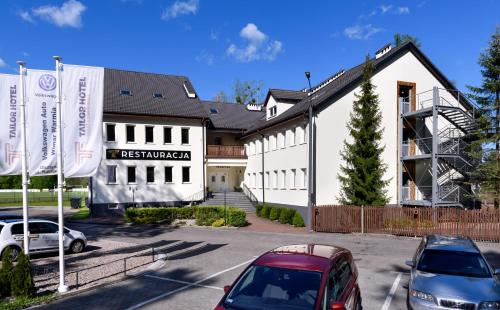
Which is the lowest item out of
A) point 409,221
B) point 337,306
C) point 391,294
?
point 391,294

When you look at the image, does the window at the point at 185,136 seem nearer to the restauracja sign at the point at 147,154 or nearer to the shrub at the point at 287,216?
the restauracja sign at the point at 147,154

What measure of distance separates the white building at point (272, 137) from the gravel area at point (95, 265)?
10.6 metres

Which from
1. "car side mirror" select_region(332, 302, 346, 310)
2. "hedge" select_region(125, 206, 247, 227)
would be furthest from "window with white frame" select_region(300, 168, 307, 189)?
"car side mirror" select_region(332, 302, 346, 310)

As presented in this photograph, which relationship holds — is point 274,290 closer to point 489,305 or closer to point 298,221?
point 489,305

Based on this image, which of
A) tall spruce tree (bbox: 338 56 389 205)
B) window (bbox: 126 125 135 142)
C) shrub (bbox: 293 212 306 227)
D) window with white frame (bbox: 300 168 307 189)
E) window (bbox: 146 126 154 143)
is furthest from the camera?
window (bbox: 146 126 154 143)

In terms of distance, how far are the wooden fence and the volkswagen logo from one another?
1575 cm

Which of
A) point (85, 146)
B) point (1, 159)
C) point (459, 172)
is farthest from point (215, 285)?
point (459, 172)

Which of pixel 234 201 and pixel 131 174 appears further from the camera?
pixel 234 201

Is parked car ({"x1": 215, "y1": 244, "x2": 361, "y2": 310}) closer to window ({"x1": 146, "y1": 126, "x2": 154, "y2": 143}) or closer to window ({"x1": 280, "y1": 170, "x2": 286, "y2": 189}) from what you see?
window ({"x1": 280, "y1": 170, "x2": 286, "y2": 189})

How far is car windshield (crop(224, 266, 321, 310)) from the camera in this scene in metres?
5.20

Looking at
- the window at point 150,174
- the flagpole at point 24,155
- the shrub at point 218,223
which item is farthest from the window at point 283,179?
the flagpole at point 24,155

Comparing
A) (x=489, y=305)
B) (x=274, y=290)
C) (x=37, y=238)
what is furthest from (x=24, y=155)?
(x=489, y=305)

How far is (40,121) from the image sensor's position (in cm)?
1121

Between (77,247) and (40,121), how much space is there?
269 inches
